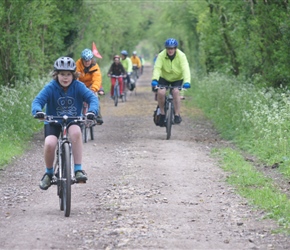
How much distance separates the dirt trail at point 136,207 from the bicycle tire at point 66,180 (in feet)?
0.49

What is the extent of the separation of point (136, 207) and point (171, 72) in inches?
309

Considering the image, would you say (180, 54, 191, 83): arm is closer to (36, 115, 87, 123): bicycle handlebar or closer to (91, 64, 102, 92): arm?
(91, 64, 102, 92): arm

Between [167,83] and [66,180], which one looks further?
[167,83]

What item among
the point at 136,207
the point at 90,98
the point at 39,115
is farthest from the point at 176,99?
the point at 39,115

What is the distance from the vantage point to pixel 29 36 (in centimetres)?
2341

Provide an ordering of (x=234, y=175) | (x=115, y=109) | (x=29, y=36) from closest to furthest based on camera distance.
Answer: (x=234, y=175), (x=29, y=36), (x=115, y=109)

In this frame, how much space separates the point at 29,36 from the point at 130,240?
16.3 metres

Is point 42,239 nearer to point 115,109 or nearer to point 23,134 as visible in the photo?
point 23,134

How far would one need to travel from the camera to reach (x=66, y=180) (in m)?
9.08

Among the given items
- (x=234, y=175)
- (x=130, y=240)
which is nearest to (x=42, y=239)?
(x=130, y=240)

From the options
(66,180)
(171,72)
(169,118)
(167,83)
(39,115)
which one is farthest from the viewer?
(167,83)

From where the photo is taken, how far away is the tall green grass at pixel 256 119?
14062mm

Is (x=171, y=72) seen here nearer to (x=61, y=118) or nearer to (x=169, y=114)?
(x=169, y=114)

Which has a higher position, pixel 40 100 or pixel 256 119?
pixel 40 100
